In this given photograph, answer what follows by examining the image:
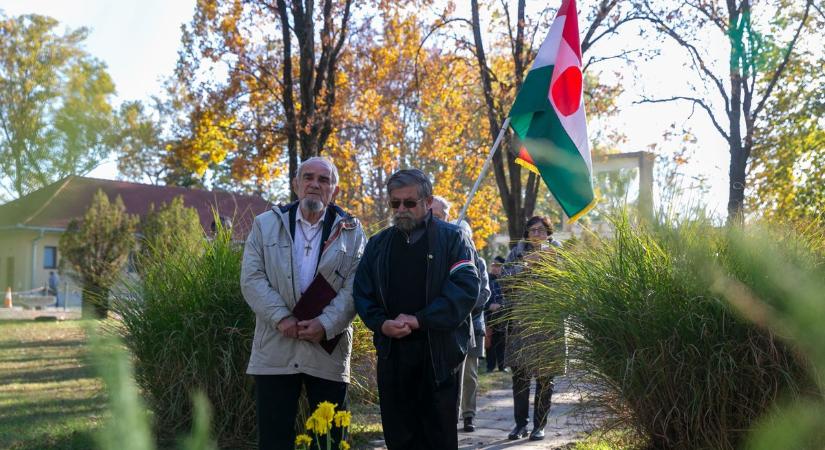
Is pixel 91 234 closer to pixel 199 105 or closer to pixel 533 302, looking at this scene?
pixel 199 105

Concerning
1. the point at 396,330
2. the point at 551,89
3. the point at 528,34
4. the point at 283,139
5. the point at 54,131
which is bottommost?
the point at 396,330

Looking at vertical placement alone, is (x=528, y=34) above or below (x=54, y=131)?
above

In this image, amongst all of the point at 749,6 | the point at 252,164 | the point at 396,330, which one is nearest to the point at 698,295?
the point at 396,330

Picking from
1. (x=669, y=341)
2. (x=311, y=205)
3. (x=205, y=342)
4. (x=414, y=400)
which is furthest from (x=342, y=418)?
(x=205, y=342)

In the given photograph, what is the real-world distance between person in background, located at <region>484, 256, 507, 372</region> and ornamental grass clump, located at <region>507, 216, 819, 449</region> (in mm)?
2202

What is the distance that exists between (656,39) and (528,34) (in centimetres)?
239

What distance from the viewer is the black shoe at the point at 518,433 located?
7.22m

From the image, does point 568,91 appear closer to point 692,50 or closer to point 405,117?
point 692,50

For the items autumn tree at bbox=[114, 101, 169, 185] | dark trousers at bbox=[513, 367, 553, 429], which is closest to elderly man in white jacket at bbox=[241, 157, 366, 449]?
dark trousers at bbox=[513, 367, 553, 429]

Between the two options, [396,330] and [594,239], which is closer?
[396,330]

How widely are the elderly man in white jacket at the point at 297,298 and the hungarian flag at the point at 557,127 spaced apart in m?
2.36

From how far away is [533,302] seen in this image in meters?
5.63

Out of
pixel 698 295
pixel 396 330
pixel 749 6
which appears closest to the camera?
pixel 396 330

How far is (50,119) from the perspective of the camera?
61 cm
